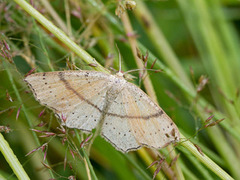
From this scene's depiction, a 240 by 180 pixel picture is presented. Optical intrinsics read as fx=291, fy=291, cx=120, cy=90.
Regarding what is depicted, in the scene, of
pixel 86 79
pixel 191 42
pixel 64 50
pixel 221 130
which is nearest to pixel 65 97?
pixel 86 79

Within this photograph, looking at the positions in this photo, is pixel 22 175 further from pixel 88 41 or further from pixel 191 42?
pixel 191 42

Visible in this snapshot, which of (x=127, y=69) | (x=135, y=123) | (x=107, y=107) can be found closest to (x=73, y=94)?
(x=107, y=107)

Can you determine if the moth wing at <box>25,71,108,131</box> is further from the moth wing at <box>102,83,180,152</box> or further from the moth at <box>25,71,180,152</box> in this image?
the moth wing at <box>102,83,180,152</box>

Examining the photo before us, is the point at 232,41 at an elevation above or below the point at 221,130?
above

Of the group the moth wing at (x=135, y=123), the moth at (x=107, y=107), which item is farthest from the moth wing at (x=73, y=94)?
the moth wing at (x=135, y=123)

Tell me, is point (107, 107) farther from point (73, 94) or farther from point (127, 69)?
point (127, 69)

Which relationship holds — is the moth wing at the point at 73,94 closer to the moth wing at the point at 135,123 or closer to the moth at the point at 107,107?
the moth at the point at 107,107
